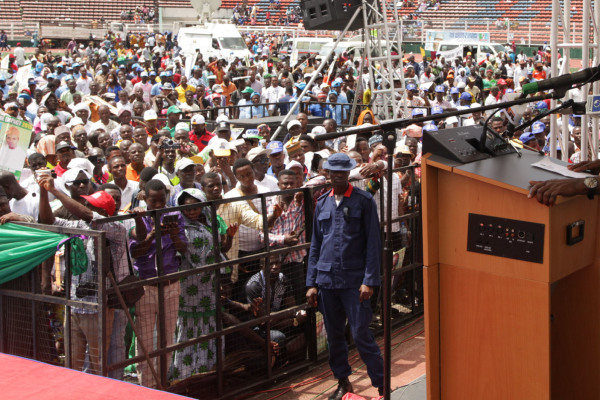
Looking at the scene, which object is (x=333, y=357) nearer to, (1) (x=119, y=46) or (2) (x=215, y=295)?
(2) (x=215, y=295)

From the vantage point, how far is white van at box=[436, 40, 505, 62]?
2923 cm

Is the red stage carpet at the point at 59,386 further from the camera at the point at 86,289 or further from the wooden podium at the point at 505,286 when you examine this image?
the camera at the point at 86,289

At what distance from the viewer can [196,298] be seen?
5.46 metres

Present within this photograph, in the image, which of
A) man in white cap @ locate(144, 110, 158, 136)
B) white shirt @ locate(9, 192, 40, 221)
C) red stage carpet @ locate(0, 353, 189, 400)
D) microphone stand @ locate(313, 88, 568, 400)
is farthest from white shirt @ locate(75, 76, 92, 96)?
red stage carpet @ locate(0, 353, 189, 400)

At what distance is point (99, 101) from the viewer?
45.3 feet

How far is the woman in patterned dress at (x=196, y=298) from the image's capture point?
542cm

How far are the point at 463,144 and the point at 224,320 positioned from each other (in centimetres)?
283

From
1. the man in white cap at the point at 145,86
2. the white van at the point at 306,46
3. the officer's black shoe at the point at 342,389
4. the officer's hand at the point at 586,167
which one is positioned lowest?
the officer's black shoe at the point at 342,389

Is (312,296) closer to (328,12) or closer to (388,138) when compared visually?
(388,138)

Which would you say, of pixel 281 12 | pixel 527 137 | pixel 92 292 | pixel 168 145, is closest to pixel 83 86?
pixel 168 145

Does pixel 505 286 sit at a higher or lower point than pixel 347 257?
higher

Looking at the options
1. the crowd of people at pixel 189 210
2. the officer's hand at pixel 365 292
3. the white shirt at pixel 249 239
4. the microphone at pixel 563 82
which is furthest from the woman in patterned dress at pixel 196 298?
the microphone at pixel 563 82

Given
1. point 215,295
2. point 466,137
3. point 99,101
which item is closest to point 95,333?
point 215,295

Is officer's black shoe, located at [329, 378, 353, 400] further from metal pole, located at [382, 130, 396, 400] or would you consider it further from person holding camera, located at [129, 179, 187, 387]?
metal pole, located at [382, 130, 396, 400]
